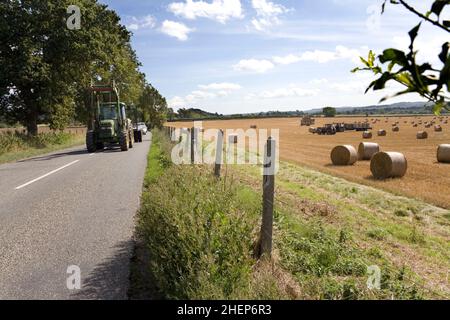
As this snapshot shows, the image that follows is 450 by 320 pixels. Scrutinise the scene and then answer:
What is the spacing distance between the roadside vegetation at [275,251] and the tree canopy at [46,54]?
22133 mm

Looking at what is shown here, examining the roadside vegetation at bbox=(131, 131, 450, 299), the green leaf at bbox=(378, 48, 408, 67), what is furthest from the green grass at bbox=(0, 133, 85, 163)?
the green leaf at bbox=(378, 48, 408, 67)

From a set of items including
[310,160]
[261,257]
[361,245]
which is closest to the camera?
[261,257]

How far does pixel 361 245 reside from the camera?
643cm

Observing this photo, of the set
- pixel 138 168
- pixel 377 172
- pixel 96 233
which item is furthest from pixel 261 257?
pixel 377 172

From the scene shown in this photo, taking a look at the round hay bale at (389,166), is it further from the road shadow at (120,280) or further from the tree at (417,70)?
the tree at (417,70)

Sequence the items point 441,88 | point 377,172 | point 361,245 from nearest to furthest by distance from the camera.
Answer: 1. point 441,88
2. point 361,245
3. point 377,172

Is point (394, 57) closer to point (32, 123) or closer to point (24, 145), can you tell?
point (24, 145)

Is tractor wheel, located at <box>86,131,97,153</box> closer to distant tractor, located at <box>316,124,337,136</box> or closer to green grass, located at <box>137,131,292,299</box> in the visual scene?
green grass, located at <box>137,131,292,299</box>

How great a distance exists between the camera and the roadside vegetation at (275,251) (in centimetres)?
370

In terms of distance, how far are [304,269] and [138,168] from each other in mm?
10436
